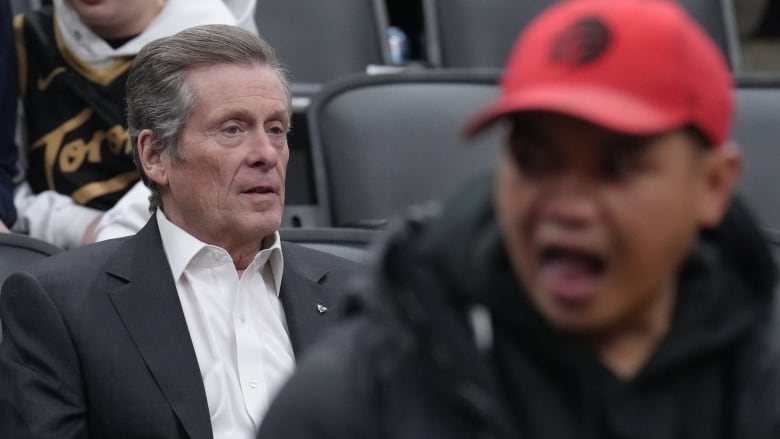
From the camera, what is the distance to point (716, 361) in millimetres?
1092

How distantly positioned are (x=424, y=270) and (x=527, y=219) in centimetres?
8

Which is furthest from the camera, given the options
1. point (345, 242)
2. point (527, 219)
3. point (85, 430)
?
point (345, 242)

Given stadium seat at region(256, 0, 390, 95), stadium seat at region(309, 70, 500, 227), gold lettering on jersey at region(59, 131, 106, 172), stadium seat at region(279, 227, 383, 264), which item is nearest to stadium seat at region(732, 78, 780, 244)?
stadium seat at region(309, 70, 500, 227)

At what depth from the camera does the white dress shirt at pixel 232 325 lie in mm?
2211

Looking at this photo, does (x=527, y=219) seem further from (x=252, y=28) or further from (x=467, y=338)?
(x=252, y=28)

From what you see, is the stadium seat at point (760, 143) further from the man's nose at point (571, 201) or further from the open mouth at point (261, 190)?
the man's nose at point (571, 201)

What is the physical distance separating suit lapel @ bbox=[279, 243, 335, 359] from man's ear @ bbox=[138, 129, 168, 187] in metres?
0.22

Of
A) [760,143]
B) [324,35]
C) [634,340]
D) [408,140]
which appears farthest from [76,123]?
[634,340]

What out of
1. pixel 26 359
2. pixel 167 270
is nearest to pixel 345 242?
pixel 167 270

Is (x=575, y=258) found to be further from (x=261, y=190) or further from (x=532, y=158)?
(x=261, y=190)

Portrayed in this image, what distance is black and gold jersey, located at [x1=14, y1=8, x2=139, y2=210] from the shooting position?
2.90 meters

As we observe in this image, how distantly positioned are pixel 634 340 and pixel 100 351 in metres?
1.21

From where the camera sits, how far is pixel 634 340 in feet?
3.59

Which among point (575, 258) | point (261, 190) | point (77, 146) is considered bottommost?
point (77, 146)
